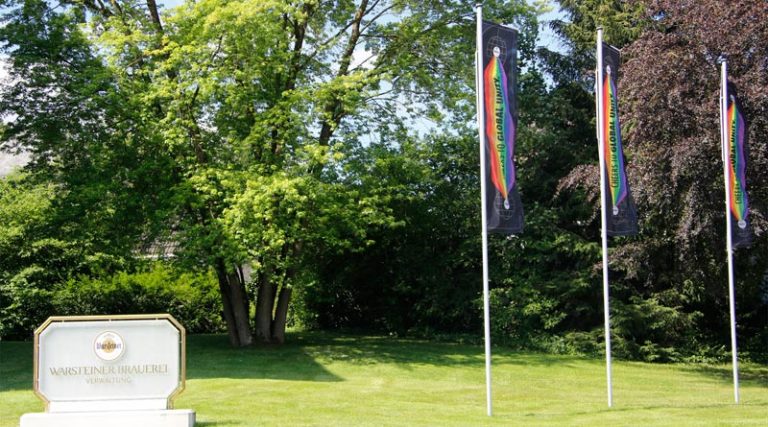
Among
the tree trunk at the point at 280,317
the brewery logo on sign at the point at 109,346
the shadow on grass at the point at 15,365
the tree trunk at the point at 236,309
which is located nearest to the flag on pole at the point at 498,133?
the brewery logo on sign at the point at 109,346

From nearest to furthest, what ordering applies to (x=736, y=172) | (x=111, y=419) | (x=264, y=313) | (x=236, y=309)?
(x=111, y=419) < (x=736, y=172) < (x=236, y=309) < (x=264, y=313)

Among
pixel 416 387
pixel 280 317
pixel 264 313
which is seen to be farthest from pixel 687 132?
pixel 264 313

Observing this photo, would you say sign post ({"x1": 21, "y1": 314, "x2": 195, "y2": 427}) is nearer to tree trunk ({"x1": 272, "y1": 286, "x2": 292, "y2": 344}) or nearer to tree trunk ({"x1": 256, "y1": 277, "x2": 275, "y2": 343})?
tree trunk ({"x1": 256, "y1": 277, "x2": 275, "y2": 343})

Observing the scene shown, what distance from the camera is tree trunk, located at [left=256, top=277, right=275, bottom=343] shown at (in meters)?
23.0

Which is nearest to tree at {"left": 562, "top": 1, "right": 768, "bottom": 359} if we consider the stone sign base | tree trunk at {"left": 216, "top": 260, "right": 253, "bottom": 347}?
tree trunk at {"left": 216, "top": 260, "right": 253, "bottom": 347}

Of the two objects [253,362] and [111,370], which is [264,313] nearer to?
[253,362]

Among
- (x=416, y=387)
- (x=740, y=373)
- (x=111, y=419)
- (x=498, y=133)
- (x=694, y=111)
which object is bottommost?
(x=740, y=373)

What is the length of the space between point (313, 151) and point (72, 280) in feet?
33.7

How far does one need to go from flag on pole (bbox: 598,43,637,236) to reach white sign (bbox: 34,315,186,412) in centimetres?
712

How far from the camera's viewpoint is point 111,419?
10203 millimetres

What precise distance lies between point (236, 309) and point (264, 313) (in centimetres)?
75

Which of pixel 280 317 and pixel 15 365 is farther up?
pixel 280 317

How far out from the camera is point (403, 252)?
2577 cm

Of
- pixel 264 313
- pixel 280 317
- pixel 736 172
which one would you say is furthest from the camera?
pixel 280 317
